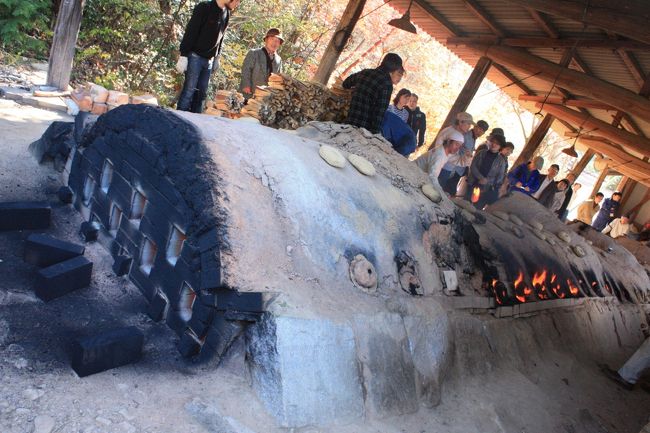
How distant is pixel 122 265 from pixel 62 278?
43 centimetres

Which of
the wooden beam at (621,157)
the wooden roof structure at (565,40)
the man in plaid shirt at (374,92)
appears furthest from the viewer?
the wooden beam at (621,157)

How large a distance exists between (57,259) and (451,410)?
2964 mm

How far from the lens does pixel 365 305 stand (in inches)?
117

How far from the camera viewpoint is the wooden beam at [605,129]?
30.8ft

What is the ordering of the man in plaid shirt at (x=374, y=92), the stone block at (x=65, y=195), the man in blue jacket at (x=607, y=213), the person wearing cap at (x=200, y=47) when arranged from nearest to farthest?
the stone block at (x=65, y=195) → the person wearing cap at (x=200, y=47) → the man in plaid shirt at (x=374, y=92) → the man in blue jacket at (x=607, y=213)

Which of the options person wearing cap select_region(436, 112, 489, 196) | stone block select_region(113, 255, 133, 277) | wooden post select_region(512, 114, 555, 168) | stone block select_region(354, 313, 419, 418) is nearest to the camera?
stone block select_region(354, 313, 419, 418)

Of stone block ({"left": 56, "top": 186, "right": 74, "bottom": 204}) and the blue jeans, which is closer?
stone block ({"left": 56, "top": 186, "right": 74, "bottom": 204})

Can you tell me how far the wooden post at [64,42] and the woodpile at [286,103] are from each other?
11.8 ft

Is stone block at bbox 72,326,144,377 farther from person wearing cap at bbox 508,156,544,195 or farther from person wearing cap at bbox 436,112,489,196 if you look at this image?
person wearing cap at bbox 508,156,544,195

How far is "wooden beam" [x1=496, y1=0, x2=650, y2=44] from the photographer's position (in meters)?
4.82

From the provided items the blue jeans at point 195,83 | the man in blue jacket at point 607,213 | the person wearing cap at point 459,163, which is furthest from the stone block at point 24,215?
the man in blue jacket at point 607,213

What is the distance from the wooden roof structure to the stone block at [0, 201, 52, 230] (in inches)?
238

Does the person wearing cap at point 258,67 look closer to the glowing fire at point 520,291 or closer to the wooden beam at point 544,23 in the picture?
the wooden beam at point 544,23

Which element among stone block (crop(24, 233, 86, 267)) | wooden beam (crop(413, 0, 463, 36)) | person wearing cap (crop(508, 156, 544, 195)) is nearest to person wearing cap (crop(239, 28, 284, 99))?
wooden beam (crop(413, 0, 463, 36))
